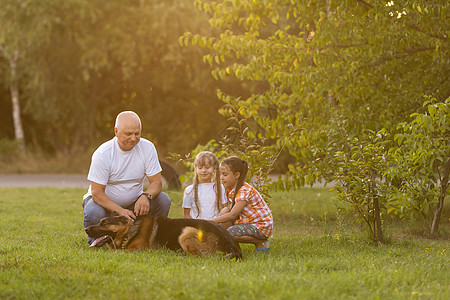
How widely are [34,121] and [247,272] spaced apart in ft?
81.3

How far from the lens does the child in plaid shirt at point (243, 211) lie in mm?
6305

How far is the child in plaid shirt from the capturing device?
20.7 feet

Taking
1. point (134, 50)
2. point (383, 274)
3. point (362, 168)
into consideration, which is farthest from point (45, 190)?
point (383, 274)

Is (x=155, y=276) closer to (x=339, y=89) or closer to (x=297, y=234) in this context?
(x=297, y=234)

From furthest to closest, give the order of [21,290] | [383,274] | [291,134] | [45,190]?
[45,190] < [291,134] < [383,274] < [21,290]

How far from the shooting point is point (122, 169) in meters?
6.68

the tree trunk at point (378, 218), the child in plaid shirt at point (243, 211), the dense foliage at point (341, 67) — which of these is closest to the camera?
the child in plaid shirt at point (243, 211)

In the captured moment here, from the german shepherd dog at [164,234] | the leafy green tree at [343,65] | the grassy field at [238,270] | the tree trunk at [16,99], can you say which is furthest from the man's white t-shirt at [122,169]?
the tree trunk at [16,99]

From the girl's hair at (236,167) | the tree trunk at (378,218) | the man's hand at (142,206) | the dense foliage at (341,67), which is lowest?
the tree trunk at (378,218)

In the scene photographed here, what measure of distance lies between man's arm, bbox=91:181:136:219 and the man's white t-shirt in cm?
6

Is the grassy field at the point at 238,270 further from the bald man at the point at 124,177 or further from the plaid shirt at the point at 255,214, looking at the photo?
the bald man at the point at 124,177

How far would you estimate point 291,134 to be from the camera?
26.3 feet

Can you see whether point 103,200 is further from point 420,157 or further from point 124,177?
point 420,157

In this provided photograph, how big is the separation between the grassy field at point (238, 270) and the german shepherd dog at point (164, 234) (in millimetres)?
136
